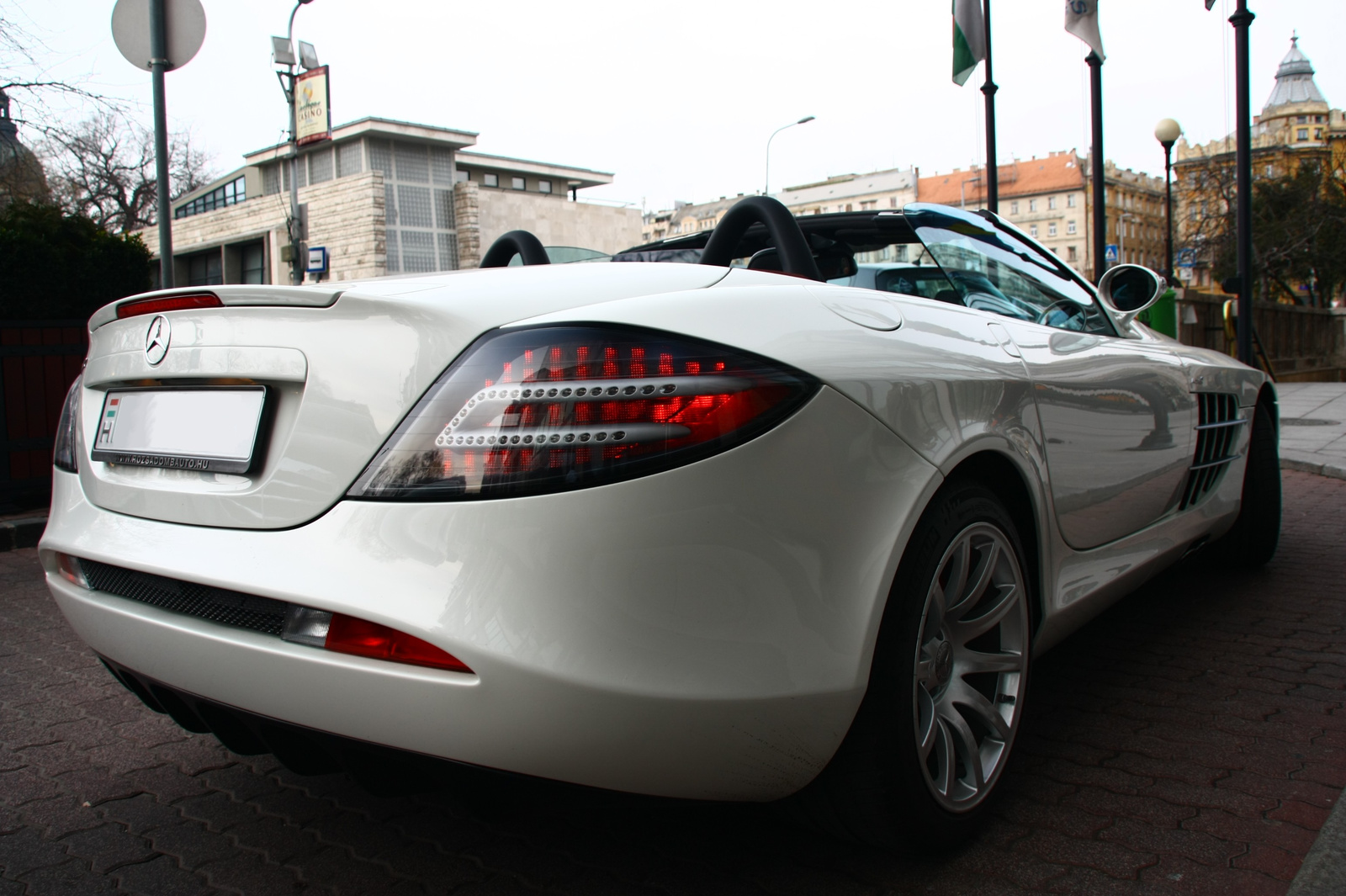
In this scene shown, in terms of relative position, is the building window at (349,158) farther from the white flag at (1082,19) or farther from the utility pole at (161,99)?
the utility pole at (161,99)

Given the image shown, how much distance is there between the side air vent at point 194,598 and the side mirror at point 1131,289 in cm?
297

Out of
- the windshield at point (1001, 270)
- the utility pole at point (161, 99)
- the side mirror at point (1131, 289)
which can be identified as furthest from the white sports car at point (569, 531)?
the utility pole at point (161, 99)

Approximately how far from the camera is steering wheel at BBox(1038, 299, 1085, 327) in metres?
2.81

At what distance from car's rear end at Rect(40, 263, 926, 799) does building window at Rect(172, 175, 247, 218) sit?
59741mm

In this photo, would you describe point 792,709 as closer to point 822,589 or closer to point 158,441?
point 822,589

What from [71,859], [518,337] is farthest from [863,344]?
[71,859]

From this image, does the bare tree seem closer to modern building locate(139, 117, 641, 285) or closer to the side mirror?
modern building locate(139, 117, 641, 285)

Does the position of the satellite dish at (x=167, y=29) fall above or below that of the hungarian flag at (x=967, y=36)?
below

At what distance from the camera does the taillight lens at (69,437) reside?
2.07 m

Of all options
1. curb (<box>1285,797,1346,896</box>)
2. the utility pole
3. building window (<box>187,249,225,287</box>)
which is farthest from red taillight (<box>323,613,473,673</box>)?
building window (<box>187,249,225,287</box>)

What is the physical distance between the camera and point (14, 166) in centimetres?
1680

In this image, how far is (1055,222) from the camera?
345 ft

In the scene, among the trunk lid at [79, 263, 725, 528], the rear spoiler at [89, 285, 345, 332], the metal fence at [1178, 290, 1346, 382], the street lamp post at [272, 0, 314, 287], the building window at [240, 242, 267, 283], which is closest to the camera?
the trunk lid at [79, 263, 725, 528]

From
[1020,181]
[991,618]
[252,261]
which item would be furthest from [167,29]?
[1020,181]
